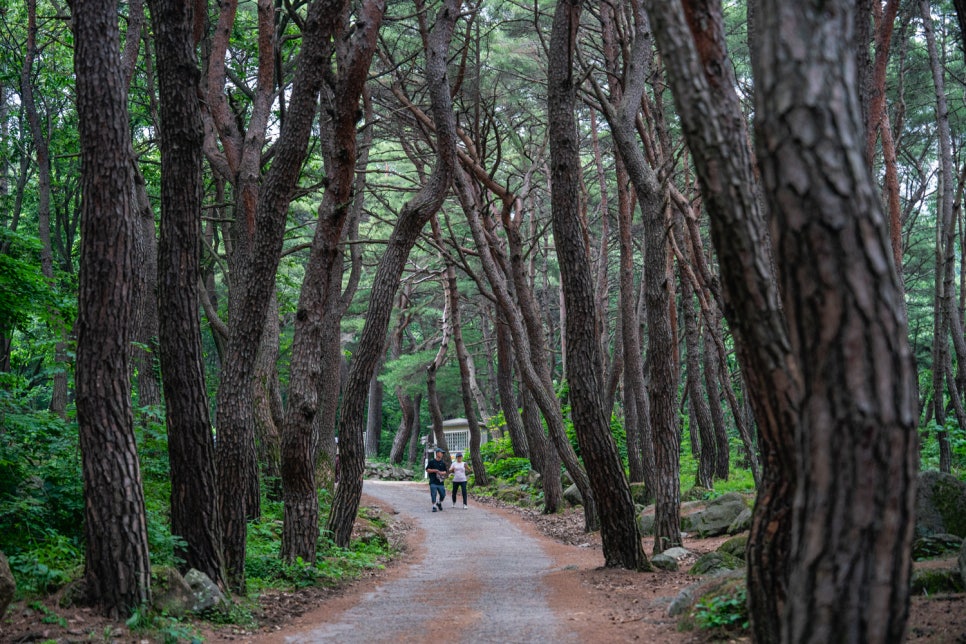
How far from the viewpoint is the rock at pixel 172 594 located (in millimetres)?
6352

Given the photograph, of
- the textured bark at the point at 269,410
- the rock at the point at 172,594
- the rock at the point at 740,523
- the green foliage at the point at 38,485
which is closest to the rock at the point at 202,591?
the rock at the point at 172,594

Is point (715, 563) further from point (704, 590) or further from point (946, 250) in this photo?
point (946, 250)

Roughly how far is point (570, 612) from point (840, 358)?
5.37m

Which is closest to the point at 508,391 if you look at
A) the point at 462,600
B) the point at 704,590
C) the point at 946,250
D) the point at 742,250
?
the point at 946,250

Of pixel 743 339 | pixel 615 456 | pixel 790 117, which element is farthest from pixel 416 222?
pixel 790 117

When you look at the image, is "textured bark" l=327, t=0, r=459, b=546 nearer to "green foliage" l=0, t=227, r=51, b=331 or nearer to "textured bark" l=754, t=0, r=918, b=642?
"green foliage" l=0, t=227, r=51, b=331

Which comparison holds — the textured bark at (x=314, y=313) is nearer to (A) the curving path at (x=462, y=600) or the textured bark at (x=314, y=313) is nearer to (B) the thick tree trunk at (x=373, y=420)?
(A) the curving path at (x=462, y=600)

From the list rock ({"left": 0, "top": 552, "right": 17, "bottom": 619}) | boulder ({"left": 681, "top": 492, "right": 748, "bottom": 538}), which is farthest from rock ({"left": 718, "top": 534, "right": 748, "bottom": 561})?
rock ({"left": 0, "top": 552, "right": 17, "bottom": 619})

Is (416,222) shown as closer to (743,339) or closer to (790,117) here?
(743,339)

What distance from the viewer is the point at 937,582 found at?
5.97 m

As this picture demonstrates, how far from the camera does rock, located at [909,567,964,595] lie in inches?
232

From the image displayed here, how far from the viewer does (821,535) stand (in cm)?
279

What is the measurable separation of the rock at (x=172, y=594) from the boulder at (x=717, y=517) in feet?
28.5

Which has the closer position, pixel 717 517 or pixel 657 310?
pixel 657 310
